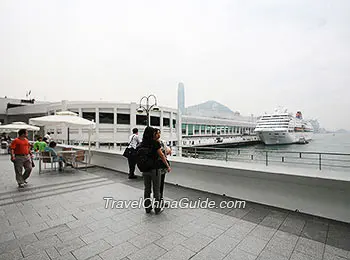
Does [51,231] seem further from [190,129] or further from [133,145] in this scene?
[190,129]

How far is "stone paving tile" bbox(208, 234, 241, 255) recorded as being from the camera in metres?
2.58

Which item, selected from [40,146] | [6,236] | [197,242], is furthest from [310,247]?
[40,146]

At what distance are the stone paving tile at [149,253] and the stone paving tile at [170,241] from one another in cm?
8

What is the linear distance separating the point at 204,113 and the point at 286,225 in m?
67.8

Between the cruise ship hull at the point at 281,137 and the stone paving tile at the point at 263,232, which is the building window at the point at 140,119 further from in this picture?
the stone paving tile at the point at 263,232

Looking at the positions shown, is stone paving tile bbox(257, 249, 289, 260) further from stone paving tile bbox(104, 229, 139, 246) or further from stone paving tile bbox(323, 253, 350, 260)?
stone paving tile bbox(104, 229, 139, 246)

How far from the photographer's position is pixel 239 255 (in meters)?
2.45

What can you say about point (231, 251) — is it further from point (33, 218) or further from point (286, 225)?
point (33, 218)

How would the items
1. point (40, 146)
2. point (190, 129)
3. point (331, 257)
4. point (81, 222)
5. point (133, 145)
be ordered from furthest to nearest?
point (190, 129) < point (40, 146) < point (133, 145) < point (81, 222) < point (331, 257)

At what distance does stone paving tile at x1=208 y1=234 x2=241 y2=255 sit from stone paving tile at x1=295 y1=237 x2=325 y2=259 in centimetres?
77

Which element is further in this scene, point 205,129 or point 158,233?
point 205,129

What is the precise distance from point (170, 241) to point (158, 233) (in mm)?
292

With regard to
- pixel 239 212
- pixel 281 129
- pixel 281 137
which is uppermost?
pixel 281 129

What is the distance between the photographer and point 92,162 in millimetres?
9289
